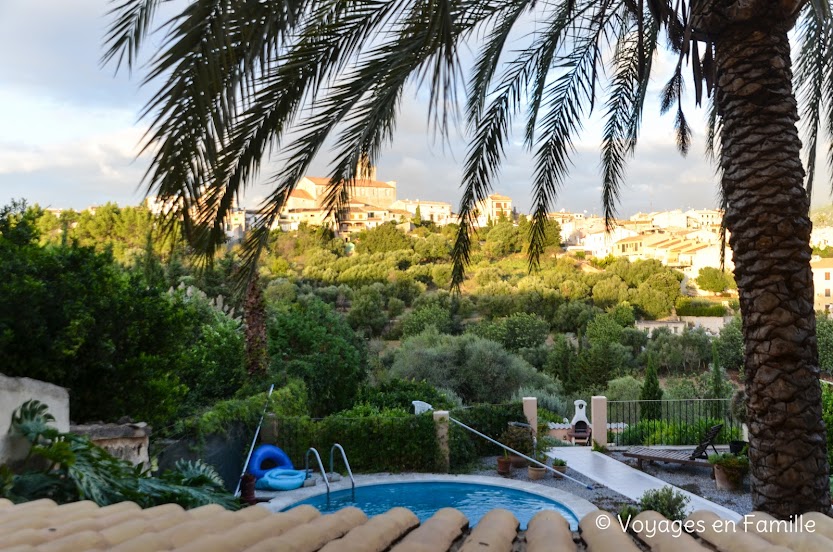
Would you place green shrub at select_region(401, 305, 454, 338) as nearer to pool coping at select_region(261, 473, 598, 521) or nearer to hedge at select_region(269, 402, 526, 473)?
hedge at select_region(269, 402, 526, 473)

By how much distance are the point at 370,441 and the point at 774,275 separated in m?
9.02

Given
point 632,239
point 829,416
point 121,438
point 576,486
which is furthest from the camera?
point 632,239

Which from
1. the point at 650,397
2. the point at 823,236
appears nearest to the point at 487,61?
the point at 650,397

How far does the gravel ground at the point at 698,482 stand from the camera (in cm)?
877

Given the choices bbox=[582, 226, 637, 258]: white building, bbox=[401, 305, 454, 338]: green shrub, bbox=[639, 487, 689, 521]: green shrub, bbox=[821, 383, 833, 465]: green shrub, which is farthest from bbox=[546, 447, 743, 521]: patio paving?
bbox=[582, 226, 637, 258]: white building

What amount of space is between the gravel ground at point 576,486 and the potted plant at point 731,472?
1.57 meters

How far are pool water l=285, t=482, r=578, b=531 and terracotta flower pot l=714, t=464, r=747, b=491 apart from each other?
2.43 metres

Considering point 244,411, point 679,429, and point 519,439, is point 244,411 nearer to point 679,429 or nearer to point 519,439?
point 519,439

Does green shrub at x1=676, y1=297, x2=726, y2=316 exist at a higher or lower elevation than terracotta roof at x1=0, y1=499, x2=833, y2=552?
higher

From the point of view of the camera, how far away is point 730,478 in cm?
952

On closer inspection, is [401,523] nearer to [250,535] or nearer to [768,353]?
[250,535]

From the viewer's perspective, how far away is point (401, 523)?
3.04 meters

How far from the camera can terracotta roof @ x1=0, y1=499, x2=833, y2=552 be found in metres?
2.56

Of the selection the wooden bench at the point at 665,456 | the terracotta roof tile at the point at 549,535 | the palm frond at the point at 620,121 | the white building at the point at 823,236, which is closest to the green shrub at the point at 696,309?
the white building at the point at 823,236
